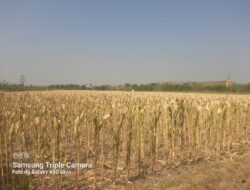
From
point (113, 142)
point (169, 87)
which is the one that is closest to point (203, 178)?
point (113, 142)

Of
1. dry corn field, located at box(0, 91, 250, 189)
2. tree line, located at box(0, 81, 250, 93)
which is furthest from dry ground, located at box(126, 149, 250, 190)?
tree line, located at box(0, 81, 250, 93)

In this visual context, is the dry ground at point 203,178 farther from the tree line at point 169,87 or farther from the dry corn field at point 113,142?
the tree line at point 169,87

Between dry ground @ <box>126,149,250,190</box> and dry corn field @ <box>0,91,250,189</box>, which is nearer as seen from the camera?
dry corn field @ <box>0,91,250,189</box>

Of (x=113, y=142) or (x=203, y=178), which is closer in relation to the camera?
(x=113, y=142)

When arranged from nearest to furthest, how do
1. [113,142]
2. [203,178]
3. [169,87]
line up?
[113,142], [203,178], [169,87]

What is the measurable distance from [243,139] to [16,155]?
9.00m

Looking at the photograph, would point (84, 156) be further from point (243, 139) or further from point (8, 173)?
point (243, 139)

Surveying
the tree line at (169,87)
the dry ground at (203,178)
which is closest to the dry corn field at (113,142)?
the dry ground at (203,178)

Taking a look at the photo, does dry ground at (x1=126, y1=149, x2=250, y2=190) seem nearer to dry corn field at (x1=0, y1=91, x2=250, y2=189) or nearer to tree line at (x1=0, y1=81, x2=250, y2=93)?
dry corn field at (x1=0, y1=91, x2=250, y2=189)

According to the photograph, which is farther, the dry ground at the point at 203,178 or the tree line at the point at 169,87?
the tree line at the point at 169,87

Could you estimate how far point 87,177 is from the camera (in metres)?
7.91

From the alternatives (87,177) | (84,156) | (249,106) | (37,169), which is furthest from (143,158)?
(249,106)

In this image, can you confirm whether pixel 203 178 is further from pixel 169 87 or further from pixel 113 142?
pixel 169 87

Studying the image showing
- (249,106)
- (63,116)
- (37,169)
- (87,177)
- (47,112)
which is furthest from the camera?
(249,106)
